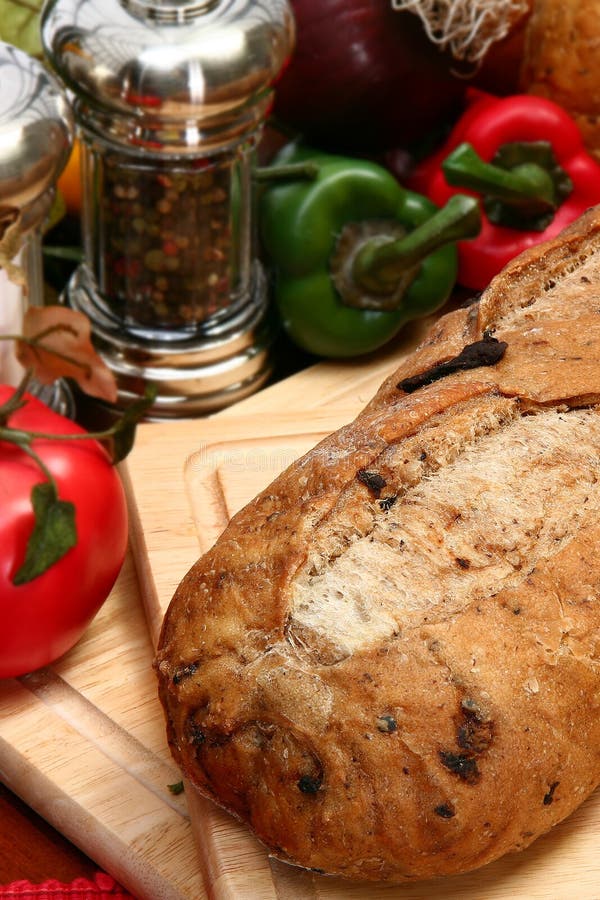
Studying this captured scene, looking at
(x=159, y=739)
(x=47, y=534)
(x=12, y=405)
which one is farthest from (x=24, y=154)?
(x=159, y=739)

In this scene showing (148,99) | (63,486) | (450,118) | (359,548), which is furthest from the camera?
(450,118)

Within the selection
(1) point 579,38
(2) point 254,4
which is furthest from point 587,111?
(2) point 254,4

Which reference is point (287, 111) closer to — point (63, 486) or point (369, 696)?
point (63, 486)

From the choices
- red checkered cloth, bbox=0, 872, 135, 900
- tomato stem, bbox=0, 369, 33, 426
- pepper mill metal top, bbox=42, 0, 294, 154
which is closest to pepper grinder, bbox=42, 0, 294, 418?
pepper mill metal top, bbox=42, 0, 294, 154

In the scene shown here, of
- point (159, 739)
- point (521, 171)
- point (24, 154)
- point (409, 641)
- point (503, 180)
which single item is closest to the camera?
point (409, 641)

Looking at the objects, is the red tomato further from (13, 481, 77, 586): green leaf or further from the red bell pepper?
the red bell pepper

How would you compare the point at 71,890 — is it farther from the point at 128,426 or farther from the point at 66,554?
the point at 128,426

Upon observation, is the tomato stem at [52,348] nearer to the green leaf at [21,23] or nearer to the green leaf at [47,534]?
the green leaf at [47,534]
